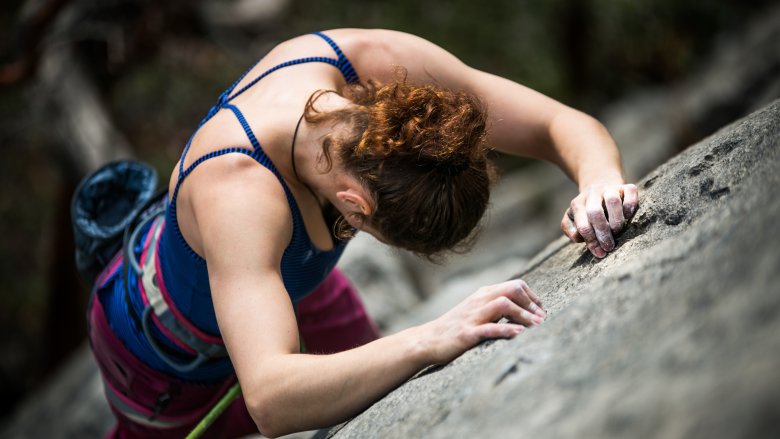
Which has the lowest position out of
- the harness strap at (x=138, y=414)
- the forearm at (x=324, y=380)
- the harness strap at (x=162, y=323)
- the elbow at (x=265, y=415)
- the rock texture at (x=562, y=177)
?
the rock texture at (x=562, y=177)

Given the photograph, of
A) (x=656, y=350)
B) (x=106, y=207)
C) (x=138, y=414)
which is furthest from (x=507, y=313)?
(x=106, y=207)

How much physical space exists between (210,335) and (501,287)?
849 mm

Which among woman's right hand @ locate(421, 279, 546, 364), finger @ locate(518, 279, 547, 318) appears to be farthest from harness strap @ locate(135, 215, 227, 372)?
finger @ locate(518, 279, 547, 318)

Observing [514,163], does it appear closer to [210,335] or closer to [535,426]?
[210,335]

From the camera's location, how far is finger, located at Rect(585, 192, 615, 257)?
1.77 meters

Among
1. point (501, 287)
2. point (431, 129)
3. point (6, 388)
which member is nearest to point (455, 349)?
point (501, 287)

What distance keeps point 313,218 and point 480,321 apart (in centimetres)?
52

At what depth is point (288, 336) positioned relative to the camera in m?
1.53

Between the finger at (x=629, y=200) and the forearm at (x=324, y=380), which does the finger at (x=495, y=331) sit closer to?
the forearm at (x=324, y=380)

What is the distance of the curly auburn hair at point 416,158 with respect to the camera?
1600 mm

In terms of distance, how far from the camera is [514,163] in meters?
8.53

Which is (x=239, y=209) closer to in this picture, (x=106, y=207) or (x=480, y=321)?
(x=480, y=321)

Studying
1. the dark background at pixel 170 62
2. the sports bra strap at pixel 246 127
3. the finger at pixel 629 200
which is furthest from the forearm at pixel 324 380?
the dark background at pixel 170 62

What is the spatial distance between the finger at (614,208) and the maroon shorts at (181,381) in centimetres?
95
